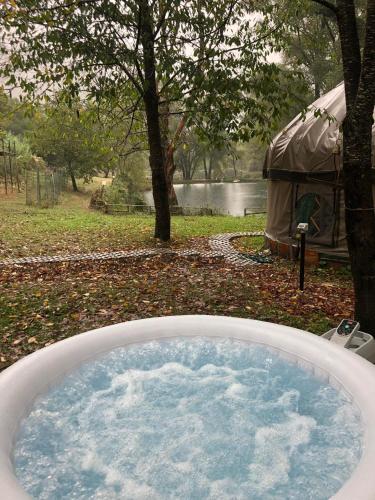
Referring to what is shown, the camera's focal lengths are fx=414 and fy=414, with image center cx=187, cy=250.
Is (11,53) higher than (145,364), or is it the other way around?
(11,53)

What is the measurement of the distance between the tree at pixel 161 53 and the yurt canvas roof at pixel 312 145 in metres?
1.22

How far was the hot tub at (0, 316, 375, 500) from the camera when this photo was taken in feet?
7.00

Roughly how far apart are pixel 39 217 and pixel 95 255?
7.44m

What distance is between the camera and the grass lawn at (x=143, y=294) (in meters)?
4.97

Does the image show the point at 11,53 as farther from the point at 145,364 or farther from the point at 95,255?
the point at 145,364

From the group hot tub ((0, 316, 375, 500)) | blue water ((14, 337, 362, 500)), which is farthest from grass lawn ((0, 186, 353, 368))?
blue water ((14, 337, 362, 500))

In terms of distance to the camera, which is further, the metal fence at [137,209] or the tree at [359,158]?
the metal fence at [137,209]

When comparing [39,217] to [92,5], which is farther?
[39,217]

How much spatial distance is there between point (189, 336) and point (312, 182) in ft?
17.2

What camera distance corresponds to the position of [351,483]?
1979 millimetres

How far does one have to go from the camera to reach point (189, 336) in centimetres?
396

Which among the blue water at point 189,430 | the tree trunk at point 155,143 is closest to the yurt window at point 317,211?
the tree trunk at point 155,143

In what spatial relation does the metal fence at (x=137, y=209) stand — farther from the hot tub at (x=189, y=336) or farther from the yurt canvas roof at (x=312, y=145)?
the hot tub at (x=189, y=336)

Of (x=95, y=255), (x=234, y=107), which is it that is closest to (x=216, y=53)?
(x=234, y=107)
